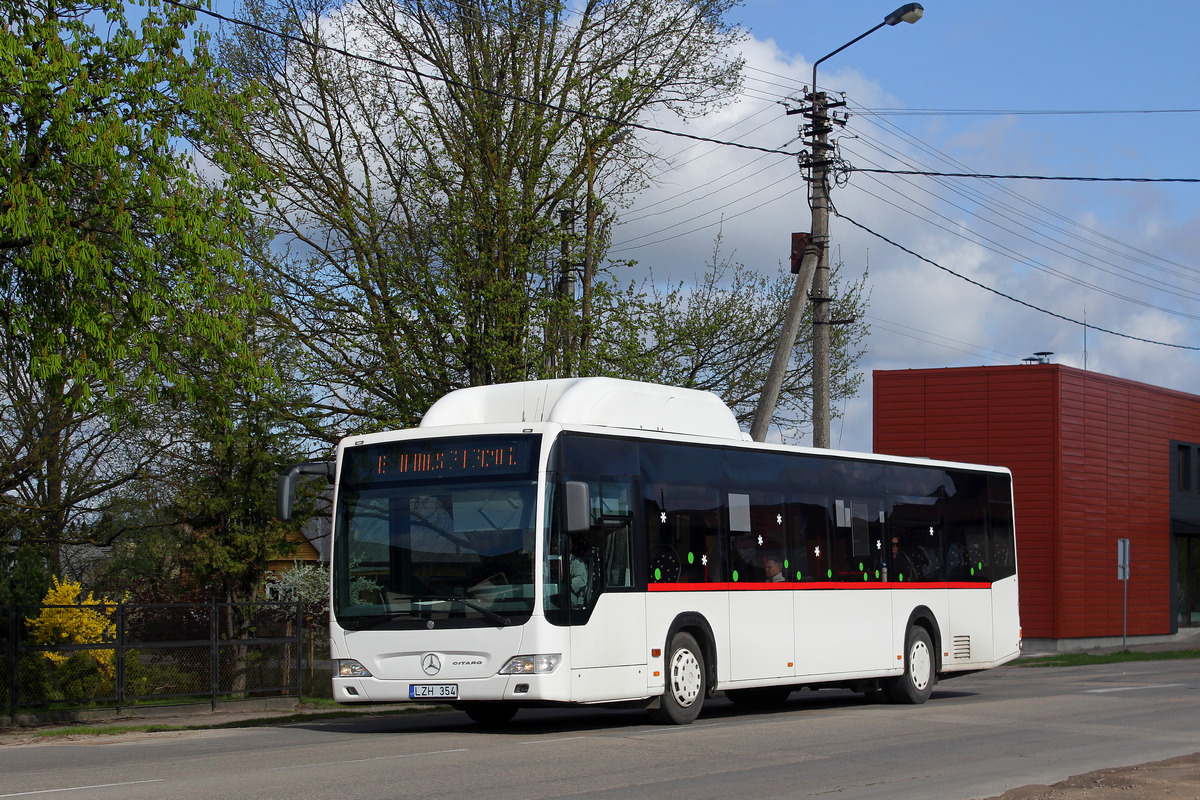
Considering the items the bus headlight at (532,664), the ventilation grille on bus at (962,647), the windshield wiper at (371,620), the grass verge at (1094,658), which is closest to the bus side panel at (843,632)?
the ventilation grille on bus at (962,647)

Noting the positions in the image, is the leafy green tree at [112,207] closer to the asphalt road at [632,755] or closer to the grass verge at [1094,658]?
the asphalt road at [632,755]

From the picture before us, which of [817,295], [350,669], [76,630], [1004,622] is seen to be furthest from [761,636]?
[76,630]

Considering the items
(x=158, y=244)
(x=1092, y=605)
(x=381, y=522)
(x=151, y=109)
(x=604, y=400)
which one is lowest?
(x=1092, y=605)

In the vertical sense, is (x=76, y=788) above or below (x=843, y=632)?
below

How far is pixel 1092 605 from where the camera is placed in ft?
116

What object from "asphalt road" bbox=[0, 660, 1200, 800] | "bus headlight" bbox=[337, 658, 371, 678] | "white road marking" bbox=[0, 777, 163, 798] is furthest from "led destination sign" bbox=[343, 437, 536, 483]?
"white road marking" bbox=[0, 777, 163, 798]

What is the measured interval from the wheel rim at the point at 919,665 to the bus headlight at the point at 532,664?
23.8 feet

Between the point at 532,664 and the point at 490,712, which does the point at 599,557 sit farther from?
the point at 490,712

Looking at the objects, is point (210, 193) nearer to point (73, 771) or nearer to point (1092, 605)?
point (73, 771)

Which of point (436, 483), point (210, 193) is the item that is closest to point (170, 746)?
point (436, 483)

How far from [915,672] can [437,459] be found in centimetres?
829

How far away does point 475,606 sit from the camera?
12.7 meters

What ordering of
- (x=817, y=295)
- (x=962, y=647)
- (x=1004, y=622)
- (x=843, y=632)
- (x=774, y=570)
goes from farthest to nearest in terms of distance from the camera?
(x=817, y=295) → (x=1004, y=622) → (x=962, y=647) → (x=843, y=632) → (x=774, y=570)

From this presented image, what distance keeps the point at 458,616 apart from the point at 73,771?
3.65 metres
